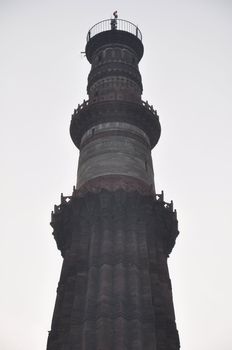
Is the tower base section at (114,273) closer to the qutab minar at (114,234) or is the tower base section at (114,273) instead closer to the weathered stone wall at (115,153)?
the qutab minar at (114,234)

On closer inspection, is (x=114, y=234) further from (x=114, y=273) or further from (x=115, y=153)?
(x=115, y=153)

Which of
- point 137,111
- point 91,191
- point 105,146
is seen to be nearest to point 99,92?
point 137,111

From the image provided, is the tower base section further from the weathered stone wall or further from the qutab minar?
the weathered stone wall

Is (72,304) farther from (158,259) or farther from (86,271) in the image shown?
(158,259)

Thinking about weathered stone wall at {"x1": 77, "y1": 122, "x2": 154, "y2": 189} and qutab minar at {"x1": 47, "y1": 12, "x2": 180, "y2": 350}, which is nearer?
qutab minar at {"x1": 47, "y1": 12, "x2": 180, "y2": 350}

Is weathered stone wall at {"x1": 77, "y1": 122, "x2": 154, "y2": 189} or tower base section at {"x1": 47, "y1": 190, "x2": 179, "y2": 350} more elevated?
weathered stone wall at {"x1": 77, "y1": 122, "x2": 154, "y2": 189}

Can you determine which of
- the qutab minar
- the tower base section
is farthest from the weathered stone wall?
the tower base section

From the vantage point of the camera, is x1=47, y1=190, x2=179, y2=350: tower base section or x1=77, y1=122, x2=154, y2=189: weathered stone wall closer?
x1=47, y1=190, x2=179, y2=350: tower base section

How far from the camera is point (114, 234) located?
28547mm

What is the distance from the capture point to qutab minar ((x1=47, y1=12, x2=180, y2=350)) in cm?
2397

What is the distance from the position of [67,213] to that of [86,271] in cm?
498

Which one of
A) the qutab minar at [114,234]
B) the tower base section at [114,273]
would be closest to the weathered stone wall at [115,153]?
the qutab minar at [114,234]

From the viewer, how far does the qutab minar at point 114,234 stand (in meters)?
24.0

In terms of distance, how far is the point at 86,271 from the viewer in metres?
27.0
